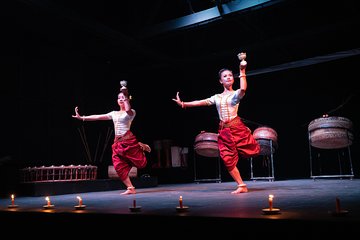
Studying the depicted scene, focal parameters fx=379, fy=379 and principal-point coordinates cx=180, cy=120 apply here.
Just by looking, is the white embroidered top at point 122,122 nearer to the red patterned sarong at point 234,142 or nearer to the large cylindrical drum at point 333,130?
the red patterned sarong at point 234,142

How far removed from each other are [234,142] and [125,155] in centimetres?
166

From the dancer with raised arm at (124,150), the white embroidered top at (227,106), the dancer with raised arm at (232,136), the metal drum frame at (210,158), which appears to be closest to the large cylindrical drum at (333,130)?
the metal drum frame at (210,158)

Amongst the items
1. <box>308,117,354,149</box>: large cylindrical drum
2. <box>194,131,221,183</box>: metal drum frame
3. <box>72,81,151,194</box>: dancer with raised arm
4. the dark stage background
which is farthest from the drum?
<box>72,81,151,194</box>: dancer with raised arm

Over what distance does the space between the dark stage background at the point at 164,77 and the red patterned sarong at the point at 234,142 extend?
2.59m

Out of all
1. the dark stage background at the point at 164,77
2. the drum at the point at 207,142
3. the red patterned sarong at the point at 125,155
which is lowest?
the red patterned sarong at the point at 125,155

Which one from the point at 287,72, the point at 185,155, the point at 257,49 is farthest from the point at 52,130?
Result: the point at 287,72

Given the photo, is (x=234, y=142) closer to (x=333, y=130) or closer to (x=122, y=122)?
(x=122, y=122)

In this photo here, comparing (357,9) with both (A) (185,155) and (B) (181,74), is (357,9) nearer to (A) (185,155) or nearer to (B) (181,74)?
(B) (181,74)

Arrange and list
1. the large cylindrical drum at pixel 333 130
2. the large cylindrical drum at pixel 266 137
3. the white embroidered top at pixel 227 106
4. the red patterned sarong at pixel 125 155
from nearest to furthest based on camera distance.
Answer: the white embroidered top at pixel 227 106 < the red patterned sarong at pixel 125 155 < the large cylindrical drum at pixel 333 130 < the large cylindrical drum at pixel 266 137

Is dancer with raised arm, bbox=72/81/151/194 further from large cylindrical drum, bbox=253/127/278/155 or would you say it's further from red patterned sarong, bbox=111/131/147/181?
large cylindrical drum, bbox=253/127/278/155

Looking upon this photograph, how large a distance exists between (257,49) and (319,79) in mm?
1428

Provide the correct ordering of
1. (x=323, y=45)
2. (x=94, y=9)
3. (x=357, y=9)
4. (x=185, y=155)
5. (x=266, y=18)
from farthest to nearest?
(x=185, y=155) → (x=323, y=45) → (x=266, y=18) → (x=94, y=9) → (x=357, y=9)

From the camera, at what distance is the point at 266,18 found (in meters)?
7.47

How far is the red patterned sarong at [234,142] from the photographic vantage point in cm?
418
